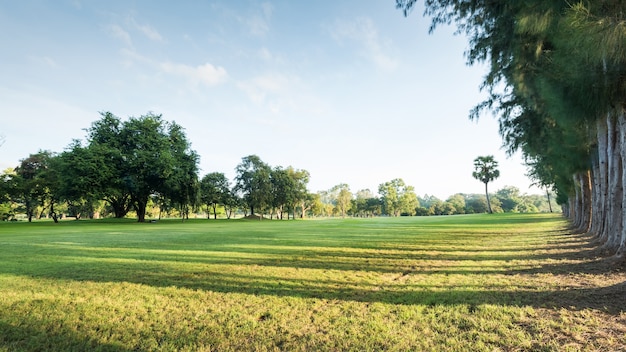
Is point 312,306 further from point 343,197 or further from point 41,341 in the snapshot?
point 343,197

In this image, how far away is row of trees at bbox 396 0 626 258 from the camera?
11.9ft

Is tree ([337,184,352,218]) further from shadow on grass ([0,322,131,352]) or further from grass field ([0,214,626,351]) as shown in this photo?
shadow on grass ([0,322,131,352])

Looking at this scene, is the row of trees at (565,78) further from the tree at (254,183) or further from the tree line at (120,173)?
the tree at (254,183)

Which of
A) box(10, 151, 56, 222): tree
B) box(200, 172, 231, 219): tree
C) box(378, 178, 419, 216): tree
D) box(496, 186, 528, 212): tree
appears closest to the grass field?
box(10, 151, 56, 222): tree

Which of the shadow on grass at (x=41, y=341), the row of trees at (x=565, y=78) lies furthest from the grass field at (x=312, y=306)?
the row of trees at (x=565, y=78)

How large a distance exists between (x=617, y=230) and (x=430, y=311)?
25.9 ft

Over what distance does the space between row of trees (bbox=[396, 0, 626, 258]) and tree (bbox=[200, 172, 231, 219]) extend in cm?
4537

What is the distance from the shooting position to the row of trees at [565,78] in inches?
143

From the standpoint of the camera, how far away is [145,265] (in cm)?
682

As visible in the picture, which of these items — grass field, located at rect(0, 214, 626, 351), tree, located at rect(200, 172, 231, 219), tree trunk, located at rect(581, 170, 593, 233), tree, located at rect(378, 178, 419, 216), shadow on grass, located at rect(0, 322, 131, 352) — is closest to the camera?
shadow on grass, located at rect(0, 322, 131, 352)

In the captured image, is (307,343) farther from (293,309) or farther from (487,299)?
(487,299)

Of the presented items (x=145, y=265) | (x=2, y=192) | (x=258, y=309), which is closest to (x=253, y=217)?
(x=2, y=192)

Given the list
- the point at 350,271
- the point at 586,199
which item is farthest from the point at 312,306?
the point at 586,199

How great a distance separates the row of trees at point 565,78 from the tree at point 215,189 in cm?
4537
